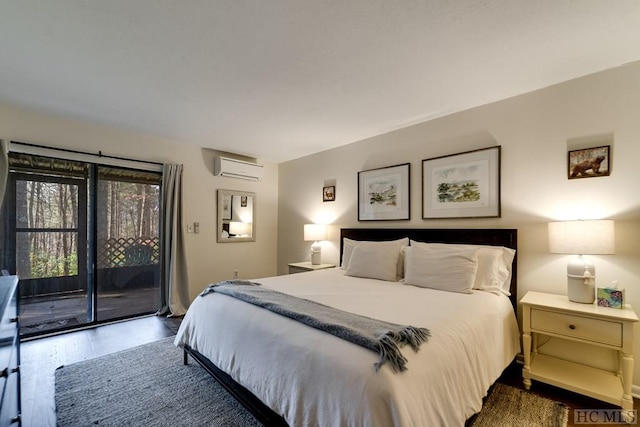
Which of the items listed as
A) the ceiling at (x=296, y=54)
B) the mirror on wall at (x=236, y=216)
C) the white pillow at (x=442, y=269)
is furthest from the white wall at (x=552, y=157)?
the mirror on wall at (x=236, y=216)

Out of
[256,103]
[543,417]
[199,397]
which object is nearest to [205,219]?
[256,103]

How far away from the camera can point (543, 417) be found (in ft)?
5.86

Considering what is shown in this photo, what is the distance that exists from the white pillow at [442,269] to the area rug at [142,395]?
166 centimetres

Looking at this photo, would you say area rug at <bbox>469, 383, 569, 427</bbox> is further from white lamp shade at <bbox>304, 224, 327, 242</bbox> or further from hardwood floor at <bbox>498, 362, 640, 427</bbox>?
white lamp shade at <bbox>304, 224, 327, 242</bbox>

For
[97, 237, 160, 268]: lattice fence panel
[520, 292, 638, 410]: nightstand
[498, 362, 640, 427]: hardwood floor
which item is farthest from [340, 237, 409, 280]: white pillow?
[97, 237, 160, 268]: lattice fence panel

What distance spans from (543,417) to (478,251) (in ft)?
3.89

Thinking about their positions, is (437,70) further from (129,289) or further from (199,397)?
(129,289)

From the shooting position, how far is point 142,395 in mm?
2016

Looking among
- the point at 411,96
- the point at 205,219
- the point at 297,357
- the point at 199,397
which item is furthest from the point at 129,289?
the point at 411,96

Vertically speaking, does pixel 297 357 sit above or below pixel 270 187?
below

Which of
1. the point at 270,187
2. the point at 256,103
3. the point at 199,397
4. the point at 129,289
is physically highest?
the point at 256,103

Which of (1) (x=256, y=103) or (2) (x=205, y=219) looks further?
(2) (x=205, y=219)

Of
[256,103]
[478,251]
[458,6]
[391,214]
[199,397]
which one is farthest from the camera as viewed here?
[391,214]

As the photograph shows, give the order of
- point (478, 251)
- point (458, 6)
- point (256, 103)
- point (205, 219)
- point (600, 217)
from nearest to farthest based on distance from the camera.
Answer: point (458, 6) → point (600, 217) → point (478, 251) → point (256, 103) → point (205, 219)
